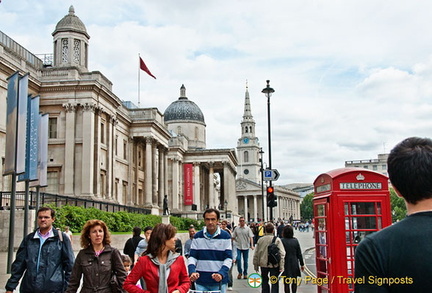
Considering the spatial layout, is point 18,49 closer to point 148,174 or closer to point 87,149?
point 87,149

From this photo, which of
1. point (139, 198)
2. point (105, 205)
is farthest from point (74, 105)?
point (139, 198)

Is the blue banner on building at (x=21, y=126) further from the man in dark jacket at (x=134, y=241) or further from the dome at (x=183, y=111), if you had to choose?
the dome at (x=183, y=111)

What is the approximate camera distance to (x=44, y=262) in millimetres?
7297

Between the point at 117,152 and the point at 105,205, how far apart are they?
12475 millimetres

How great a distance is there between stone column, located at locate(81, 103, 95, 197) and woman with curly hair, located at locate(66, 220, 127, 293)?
124 feet

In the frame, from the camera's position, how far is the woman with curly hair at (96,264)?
6.66 metres

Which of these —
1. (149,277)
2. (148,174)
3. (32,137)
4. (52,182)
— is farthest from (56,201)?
(149,277)

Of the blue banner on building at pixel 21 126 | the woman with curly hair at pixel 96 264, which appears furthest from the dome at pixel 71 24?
the woman with curly hair at pixel 96 264

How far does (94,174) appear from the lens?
148ft

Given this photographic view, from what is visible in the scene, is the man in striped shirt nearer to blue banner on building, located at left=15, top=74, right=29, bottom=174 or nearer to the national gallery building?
blue banner on building, located at left=15, top=74, right=29, bottom=174

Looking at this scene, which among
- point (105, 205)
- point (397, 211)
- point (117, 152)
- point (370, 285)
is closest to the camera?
point (370, 285)

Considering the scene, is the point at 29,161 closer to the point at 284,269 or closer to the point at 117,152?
the point at 284,269

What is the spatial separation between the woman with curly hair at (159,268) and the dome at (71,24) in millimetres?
42420

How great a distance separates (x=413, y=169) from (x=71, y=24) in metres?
46.1
